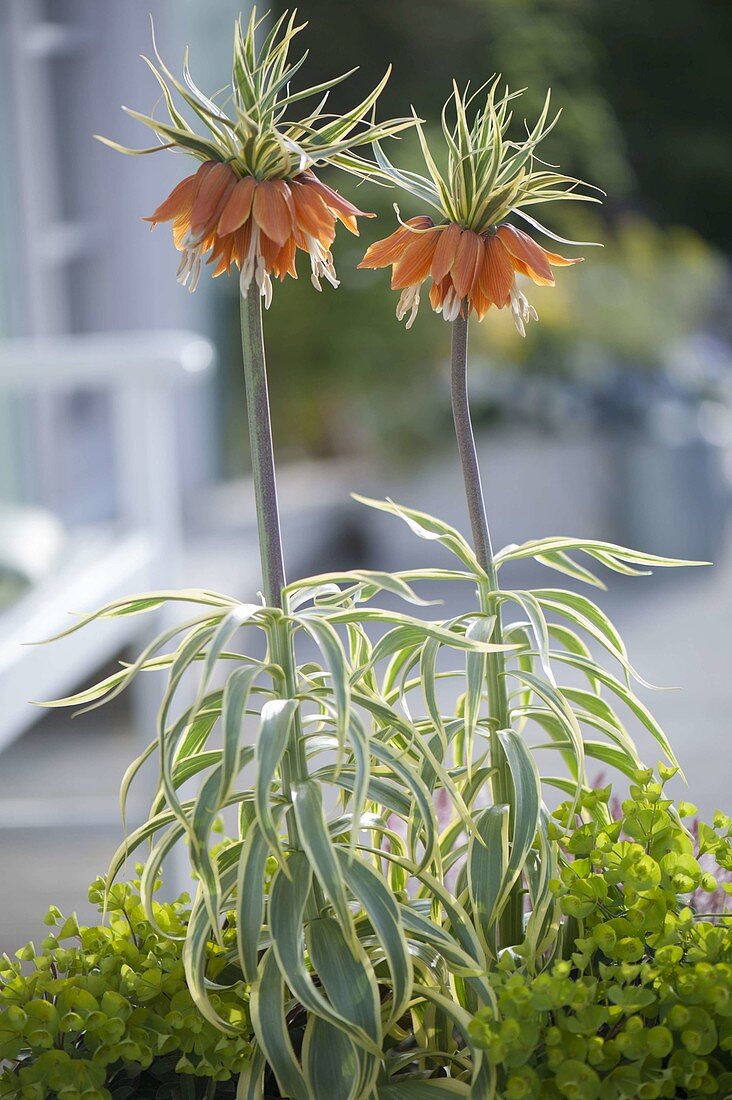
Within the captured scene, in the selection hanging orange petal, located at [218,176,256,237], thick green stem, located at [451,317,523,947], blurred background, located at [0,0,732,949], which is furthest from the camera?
blurred background, located at [0,0,732,949]

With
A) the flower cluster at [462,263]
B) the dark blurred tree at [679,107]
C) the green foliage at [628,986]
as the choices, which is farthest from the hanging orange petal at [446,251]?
the dark blurred tree at [679,107]

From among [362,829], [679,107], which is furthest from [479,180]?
[679,107]

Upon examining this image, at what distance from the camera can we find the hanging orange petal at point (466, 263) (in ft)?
2.00

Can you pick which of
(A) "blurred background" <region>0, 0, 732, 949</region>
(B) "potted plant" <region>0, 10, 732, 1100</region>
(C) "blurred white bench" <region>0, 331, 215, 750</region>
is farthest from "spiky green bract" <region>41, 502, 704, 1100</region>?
(C) "blurred white bench" <region>0, 331, 215, 750</region>

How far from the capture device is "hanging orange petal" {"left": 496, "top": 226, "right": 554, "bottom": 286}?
0.62 meters

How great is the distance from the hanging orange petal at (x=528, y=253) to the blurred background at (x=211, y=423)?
96 cm

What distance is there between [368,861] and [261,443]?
0.76 ft

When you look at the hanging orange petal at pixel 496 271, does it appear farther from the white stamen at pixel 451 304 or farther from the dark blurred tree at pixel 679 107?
the dark blurred tree at pixel 679 107

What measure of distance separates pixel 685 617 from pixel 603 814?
2.71 metres

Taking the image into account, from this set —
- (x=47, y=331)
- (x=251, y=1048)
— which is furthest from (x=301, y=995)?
(x=47, y=331)

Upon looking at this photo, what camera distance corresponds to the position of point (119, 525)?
6.59 feet

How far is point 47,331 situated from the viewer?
311 centimetres

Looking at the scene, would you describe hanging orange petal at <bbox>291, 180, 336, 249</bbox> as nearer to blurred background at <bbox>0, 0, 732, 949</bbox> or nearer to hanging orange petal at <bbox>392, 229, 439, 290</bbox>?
hanging orange petal at <bbox>392, 229, 439, 290</bbox>

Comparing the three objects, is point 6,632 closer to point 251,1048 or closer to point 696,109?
point 251,1048
